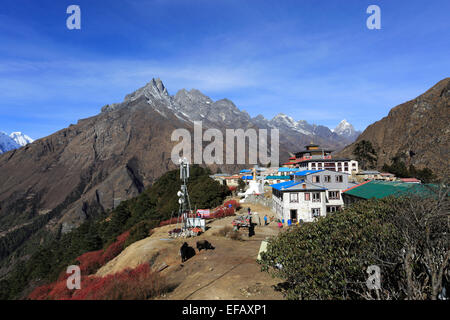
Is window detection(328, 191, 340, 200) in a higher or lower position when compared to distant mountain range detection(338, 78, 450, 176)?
lower

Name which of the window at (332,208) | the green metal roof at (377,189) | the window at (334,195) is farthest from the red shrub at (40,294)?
the window at (334,195)

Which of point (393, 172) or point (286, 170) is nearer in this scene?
point (393, 172)

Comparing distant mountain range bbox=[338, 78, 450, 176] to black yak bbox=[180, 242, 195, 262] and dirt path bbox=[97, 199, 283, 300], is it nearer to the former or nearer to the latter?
dirt path bbox=[97, 199, 283, 300]

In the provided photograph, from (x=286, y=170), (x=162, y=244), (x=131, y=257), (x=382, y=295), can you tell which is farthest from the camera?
(x=286, y=170)

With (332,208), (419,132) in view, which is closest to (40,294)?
(332,208)

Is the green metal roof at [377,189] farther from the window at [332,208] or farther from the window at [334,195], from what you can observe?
the window at [332,208]

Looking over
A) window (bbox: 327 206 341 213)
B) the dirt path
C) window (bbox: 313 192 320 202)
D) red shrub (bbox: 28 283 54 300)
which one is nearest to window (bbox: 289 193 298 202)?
window (bbox: 313 192 320 202)

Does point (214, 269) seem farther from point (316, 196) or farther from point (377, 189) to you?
point (377, 189)

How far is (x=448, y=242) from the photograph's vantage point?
9.87 meters

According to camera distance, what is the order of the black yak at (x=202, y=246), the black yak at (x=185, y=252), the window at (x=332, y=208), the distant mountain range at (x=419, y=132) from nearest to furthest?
the black yak at (x=185, y=252), the black yak at (x=202, y=246), the window at (x=332, y=208), the distant mountain range at (x=419, y=132)
